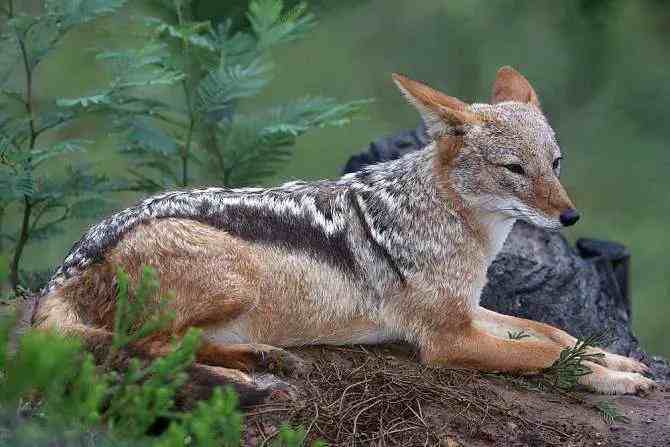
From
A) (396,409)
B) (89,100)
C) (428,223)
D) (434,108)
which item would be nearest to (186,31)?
(89,100)

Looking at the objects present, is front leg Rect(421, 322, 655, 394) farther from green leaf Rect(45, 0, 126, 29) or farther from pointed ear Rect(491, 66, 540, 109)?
green leaf Rect(45, 0, 126, 29)

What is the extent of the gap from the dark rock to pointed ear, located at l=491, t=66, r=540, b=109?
1583mm

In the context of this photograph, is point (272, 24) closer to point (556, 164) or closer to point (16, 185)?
point (16, 185)

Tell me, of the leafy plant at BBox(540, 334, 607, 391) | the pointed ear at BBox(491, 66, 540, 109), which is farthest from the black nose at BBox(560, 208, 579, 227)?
the pointed ear at BBox(491, 66, 540, 109)

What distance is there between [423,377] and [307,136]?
8.43 m

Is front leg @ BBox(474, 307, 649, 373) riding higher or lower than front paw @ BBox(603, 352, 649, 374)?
higher

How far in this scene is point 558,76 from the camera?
46.7 feet

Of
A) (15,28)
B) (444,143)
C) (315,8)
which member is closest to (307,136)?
(315,8)

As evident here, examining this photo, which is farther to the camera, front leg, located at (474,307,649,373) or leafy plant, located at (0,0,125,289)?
leafy plant, located at (0,0,125,289)

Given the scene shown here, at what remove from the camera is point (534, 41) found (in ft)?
47.9

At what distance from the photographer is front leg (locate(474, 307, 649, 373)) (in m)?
7.46

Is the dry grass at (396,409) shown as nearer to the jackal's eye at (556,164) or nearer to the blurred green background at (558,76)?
the jackal's eye at (556,164)

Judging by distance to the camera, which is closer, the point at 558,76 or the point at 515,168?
the point at 515,168

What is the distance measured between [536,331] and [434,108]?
1881 millimetres
